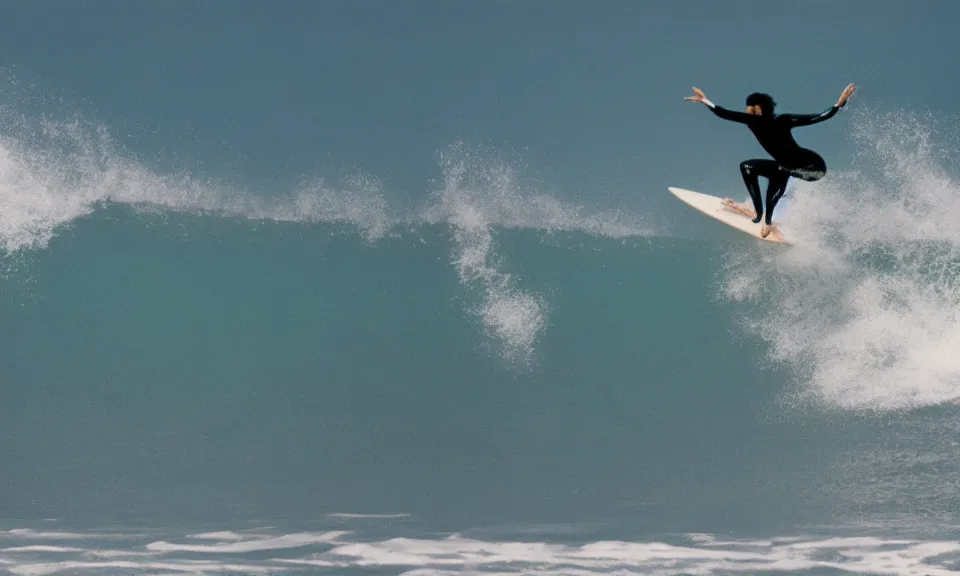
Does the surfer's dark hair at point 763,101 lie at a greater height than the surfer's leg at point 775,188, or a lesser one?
greater

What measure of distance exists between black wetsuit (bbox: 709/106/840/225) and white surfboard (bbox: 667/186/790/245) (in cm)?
55

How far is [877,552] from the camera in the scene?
659 centimetres

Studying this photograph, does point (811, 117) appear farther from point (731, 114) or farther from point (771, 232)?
point (771, 232)

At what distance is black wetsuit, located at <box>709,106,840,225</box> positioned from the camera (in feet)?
24.0

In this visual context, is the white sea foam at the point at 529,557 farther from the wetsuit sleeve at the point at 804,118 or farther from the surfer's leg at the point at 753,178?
the wetsuit sleeve at the point at 804,118

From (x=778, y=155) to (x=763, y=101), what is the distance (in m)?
0.55

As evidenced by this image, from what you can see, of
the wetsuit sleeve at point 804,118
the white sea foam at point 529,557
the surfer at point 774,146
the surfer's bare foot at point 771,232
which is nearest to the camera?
the white sea foam at point 529,557

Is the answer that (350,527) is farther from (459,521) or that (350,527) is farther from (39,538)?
(39,538)

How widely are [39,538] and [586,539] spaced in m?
4.17

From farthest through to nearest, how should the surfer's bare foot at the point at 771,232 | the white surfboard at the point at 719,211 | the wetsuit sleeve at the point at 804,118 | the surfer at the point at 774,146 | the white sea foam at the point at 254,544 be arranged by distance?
1. the white surfboard at the point at 719,211
2. the surfer's bare foot at the point at 771,232
3. the surfer at the point at 774,146
4. the wetsuit sleeve at the point at 804,118
5. the white sea foam at the point at 254,544

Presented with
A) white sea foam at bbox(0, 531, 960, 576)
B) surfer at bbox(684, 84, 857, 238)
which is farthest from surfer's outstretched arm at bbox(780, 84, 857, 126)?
white sea foam at bbox(0, 531, 960, 576)

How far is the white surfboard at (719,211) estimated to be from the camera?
8.68 m

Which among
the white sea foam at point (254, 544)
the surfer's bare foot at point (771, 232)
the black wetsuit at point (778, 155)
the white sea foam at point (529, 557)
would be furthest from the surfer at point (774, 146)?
the white sea foam at point (254, 544)

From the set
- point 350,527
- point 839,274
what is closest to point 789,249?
point 839,274
